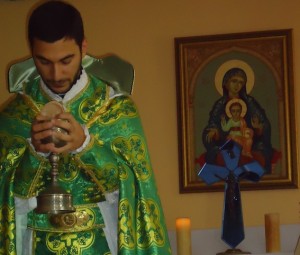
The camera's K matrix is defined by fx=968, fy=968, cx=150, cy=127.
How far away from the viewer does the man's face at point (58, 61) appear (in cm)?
270

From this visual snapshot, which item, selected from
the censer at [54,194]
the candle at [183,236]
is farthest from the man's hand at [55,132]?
the candle at [183,236]

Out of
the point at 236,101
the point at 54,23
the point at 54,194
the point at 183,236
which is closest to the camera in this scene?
the point at 54,194

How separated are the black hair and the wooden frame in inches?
56.2

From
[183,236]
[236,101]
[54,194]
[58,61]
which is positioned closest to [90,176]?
[54,194]

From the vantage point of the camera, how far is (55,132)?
2564 millimetres

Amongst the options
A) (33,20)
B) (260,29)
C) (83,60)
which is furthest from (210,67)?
(33,20)

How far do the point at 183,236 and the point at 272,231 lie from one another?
357 millimetres

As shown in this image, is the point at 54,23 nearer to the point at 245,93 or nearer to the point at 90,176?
the point at 90,176

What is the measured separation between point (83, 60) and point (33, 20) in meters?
0.27

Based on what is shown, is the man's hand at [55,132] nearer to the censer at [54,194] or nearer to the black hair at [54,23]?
the censer at [54,194]

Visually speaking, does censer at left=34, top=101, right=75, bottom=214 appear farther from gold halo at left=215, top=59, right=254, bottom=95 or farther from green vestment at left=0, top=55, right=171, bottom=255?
gold halo at left=215, top=59, right=254, bottom=95

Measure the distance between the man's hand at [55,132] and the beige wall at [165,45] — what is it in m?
1.52

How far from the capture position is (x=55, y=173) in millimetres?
2607

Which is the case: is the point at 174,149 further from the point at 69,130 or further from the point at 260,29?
the point at 69,130
